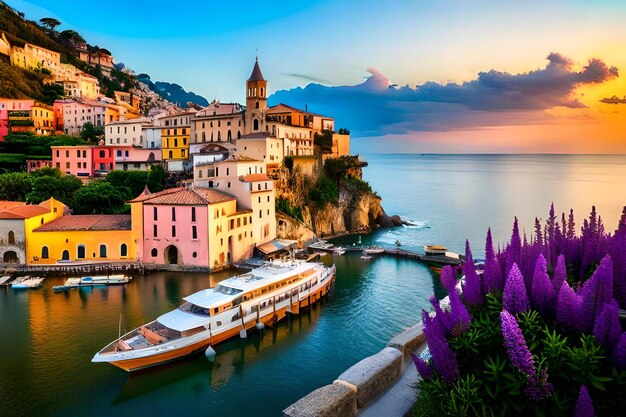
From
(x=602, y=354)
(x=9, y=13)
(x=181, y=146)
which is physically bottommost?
(x=602, y=354)

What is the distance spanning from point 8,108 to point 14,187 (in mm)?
29333

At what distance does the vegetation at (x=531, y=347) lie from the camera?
Result: 676 centimetres

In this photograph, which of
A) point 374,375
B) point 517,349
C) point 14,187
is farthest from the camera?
point 14,187

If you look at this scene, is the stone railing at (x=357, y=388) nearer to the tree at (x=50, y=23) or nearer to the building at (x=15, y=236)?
the building at (x=15, y=236)

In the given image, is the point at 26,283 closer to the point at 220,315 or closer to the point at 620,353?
the point at 220,315

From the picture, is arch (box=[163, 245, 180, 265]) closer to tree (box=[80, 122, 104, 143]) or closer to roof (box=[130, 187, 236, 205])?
roof (box=[130, 187, 236, 205])

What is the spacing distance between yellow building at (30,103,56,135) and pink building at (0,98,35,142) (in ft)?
3.19

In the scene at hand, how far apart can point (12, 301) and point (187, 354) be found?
48.0 ft

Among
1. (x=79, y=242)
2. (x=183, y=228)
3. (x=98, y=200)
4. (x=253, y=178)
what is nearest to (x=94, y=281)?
(x=79, y=242)

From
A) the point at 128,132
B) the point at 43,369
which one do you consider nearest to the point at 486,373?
the point at 43,369

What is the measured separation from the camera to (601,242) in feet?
32.5

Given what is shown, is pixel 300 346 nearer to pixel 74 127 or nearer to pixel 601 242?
pixel 601 242

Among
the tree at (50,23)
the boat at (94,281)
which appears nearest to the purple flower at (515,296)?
the boat at (94,281)

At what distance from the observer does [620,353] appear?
6.70 meters
